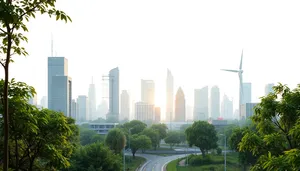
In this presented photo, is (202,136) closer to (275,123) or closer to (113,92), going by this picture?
(275,123)

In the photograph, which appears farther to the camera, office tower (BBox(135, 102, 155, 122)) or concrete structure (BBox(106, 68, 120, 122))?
office tower (BBox(135, 102, 155, 122))

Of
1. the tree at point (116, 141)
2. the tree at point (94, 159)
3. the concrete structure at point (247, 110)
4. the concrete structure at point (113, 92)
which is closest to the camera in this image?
the tree at point (94, 159)

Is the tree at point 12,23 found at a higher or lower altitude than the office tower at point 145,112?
higher

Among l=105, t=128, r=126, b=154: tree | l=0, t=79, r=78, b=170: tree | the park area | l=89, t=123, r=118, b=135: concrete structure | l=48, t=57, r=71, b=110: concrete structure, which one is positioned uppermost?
l=48, t=57, r=71, b=110: concrete structure

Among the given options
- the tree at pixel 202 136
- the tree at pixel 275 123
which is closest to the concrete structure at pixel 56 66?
the tree at pixel 202 136

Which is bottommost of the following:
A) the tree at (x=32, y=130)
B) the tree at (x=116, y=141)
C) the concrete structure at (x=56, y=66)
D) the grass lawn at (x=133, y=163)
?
the grass lawn at (x=133, y=163)

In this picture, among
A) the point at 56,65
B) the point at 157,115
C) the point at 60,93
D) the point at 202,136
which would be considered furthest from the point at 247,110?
the point at 56,65

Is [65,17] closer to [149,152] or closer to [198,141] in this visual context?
[198,141]

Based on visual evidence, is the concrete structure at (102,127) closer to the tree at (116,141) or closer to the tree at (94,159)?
the tree at (116,141)

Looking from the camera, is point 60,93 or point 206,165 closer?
point 206,165

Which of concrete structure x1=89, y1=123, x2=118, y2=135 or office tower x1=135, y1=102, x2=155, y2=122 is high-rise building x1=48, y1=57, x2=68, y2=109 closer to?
office tower x1=135, y1=102, x2=155, y2=122

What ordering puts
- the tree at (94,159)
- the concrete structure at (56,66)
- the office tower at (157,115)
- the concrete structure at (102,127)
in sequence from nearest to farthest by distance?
the tree at (94,159) < the concrete structure at (102,127) < the concrete structure at (56,66) < the office tower at (157,115)

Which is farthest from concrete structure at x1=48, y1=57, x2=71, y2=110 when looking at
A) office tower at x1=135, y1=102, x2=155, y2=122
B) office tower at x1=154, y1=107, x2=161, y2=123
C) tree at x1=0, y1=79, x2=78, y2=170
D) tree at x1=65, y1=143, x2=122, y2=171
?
tree at x1=0, y1=79, x2=78, y2=170

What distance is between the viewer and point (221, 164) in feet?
162
